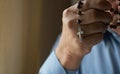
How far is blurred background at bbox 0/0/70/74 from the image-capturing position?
4.20 ft

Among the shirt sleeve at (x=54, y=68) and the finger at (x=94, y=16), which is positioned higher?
the finger at (x=94, y=16)

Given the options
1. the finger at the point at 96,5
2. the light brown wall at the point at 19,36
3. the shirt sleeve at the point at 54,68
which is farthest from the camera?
the light brown wall at the point at 19,36

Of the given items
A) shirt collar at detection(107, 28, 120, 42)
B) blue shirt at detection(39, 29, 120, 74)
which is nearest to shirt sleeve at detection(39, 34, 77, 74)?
blue shirt at detection(39, 29, 120, 74)

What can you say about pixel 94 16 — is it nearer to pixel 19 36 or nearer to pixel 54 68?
pixel 54 68

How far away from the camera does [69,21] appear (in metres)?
0.62

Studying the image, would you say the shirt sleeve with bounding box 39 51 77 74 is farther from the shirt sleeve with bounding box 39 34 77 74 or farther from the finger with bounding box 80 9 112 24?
the finger with bounding box 80 9 112 24

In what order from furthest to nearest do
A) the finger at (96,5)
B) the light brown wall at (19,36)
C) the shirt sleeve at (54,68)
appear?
the light brown wall at (19,36), the shirt sleeve at (54,68), the finger at (96,5)

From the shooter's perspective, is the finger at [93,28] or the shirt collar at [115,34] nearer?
the finger at [93,28]

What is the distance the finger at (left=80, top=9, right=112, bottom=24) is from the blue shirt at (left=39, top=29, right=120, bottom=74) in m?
0.18

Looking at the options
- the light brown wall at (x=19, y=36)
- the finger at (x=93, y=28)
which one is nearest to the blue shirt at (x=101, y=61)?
the finger at (x=93, y=28)

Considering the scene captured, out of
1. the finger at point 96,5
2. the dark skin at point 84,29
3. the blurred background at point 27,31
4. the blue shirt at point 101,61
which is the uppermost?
the finger at point 96,5

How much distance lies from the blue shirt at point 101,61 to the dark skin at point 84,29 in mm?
34

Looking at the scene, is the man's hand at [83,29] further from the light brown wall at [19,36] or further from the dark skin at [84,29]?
the light brown wall at [19,36]

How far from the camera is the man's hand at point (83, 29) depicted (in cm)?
57
